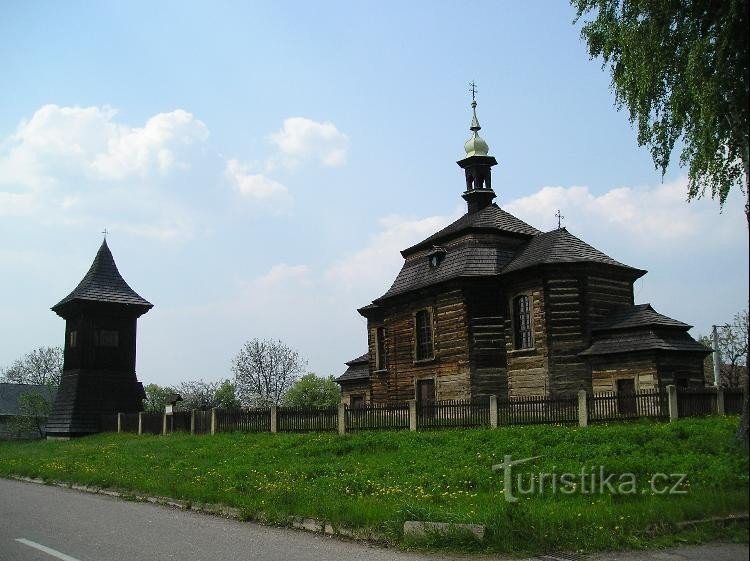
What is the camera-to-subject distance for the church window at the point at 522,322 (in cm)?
2905

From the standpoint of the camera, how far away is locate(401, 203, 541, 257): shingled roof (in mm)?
32719

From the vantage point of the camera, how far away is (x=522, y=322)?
96.4 ft

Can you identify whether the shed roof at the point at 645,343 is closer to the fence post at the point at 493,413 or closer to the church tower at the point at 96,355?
the fence post at the point at 493,413

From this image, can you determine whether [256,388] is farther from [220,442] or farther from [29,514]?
[29,514]

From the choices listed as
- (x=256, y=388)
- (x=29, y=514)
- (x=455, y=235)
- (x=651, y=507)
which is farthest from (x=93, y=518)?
(x=256, y=388)

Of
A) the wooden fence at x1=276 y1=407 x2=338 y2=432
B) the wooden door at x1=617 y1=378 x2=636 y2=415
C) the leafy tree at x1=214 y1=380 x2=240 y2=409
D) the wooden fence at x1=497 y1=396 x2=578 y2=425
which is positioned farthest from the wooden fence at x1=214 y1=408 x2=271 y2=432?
the leafy tree at x1=214 y1=380 x2=240 y2=409

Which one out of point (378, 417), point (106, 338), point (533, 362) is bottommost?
point (378, 417)

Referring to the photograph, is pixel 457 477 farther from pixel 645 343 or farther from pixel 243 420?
pixel 243 420

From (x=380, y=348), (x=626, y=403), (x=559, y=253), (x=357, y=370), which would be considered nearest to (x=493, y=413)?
(x=626, y=403)

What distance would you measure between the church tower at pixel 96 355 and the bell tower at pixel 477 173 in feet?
75.5

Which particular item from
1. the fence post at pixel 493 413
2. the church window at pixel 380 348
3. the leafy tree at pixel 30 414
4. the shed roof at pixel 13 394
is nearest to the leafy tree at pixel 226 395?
the shed roof at pixel 13 394

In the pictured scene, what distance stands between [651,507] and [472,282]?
70.2ft

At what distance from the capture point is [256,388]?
84.2 metres

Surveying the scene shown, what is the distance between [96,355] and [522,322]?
2887cm
